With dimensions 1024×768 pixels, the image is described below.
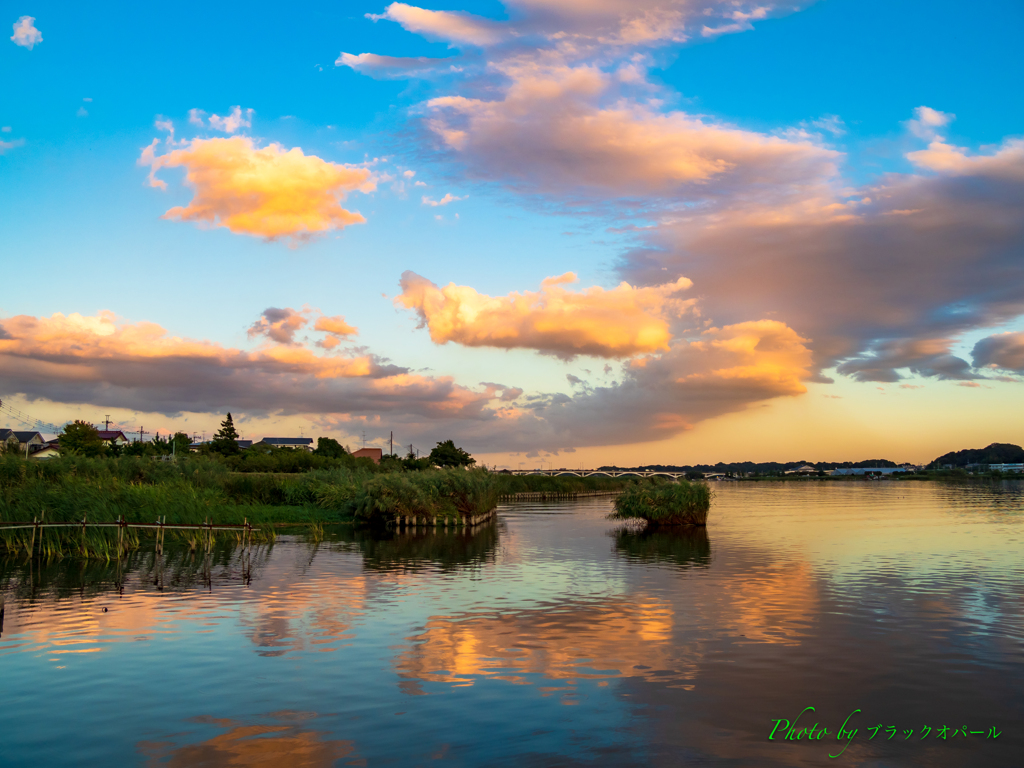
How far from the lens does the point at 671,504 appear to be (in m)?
53.7

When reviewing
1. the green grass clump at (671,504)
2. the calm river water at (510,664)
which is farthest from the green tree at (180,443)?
the calm river water at (510,664)

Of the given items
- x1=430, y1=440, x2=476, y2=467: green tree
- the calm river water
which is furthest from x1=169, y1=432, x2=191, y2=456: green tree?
the calm river water

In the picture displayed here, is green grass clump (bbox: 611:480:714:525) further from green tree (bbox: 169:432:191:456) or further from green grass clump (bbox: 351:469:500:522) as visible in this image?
green tree (bbox: 169:432:191:456)

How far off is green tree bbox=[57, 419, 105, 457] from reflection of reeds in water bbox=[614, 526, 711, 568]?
78.3 m

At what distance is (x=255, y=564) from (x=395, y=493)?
20.5 meters

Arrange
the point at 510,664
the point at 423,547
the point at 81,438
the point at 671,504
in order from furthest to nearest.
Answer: the point at 81,438, the point at 671,504, the point at 423,547, the point at 510,664

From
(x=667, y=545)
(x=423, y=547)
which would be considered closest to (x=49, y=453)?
(x=423, y=547)

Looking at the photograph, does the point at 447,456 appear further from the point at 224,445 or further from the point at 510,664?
the point at 510,664

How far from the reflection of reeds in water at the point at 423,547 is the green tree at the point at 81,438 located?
64.2 meters

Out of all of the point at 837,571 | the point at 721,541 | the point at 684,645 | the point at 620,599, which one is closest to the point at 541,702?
the point at 684,645

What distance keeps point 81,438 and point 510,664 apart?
110 metres

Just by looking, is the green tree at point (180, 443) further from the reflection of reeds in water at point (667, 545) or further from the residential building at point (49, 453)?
the reflection of reeds in water at point (667, 545)

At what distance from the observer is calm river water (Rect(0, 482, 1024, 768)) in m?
11.7

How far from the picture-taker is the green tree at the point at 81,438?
323 feet
